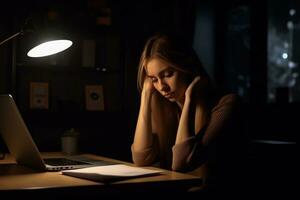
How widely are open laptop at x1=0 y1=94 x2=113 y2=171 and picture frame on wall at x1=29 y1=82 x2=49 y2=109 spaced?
911mm

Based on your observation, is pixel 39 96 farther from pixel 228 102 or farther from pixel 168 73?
pixel 228 102

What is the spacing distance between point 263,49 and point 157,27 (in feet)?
4.18

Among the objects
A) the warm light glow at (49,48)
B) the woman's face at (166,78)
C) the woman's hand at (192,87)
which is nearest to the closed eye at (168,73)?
the woman's face at (166,78)

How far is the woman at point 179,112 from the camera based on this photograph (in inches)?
72.4

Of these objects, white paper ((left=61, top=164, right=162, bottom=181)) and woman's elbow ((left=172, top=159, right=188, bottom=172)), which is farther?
woman's elbow ((left=172, top=159, right=188, bottom=172))

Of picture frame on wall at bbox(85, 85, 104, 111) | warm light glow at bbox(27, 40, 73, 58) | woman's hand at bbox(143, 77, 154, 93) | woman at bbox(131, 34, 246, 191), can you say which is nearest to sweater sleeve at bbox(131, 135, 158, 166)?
woman at bbox(131, 34, 246, 191)

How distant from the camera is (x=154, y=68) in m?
2.10

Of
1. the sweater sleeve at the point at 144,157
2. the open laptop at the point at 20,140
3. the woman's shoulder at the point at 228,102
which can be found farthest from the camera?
the sweater sleeve at the point at 144,157

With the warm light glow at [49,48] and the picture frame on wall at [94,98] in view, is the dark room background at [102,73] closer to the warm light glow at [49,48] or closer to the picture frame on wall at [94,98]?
the picture frame on wall at [94,98]

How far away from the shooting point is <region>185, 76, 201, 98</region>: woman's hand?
2.00 meters

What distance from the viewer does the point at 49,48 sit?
2188mm

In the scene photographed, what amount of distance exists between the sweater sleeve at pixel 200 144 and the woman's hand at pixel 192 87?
0.16m

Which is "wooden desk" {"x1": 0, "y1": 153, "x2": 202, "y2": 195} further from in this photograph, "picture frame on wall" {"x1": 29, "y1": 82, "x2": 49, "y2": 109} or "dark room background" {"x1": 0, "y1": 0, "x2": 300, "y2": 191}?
"picture frame on wall" {"x1": 29, "y1": 82, "x2": 49, "y2": 109}

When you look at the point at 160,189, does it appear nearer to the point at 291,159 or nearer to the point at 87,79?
the point at 291,159
